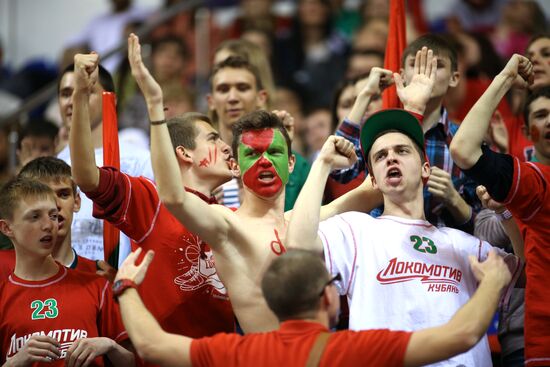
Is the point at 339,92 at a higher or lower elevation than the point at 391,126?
higher

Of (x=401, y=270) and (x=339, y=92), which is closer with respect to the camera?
(x=401, y=270)

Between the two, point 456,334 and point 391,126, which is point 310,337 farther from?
point 391,126

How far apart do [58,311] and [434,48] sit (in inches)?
110

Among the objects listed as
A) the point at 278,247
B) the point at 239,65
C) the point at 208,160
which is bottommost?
the point at 278,247

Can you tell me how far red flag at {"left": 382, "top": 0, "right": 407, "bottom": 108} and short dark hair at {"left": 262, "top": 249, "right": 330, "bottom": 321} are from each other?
214 centimetres

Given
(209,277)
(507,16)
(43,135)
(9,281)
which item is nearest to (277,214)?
(209,277)

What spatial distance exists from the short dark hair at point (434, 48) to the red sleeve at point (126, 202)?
1904 mm

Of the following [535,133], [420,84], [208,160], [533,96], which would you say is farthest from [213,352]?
[533,96]

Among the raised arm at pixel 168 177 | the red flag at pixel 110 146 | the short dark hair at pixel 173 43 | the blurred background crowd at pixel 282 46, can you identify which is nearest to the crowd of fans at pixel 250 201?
the raised arm at pixel 168 177

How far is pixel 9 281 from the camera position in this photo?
595 centimetres

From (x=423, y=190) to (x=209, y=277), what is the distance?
4.56 feet

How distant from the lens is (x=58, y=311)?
19.2 feet

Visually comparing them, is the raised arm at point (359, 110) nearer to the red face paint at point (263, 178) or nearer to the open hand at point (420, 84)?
the open hand at point (420, 84)

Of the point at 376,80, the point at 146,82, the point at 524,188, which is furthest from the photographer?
the point at 376,80
